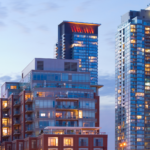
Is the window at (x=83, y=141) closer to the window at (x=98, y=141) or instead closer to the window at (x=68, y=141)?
the window at (x=68, y=141)

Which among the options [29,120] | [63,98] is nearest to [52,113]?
[63,98]

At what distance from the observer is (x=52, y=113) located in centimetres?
16375

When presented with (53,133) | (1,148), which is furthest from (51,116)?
(1,148)

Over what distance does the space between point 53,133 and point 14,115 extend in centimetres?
3730

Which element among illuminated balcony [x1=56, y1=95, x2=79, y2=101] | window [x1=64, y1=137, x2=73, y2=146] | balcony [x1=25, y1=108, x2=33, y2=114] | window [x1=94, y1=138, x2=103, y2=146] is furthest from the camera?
balcony [x1=25, y1=108, x2=33, y2=114]

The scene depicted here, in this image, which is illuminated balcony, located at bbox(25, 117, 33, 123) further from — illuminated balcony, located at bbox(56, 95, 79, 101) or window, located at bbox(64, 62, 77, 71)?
window, located at bbox(64, 62, 77, 71)

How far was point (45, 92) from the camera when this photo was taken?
16762 cm

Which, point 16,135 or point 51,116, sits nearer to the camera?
point 51,116

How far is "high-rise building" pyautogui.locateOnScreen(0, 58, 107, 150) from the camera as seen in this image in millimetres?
148250

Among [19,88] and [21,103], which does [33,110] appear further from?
[19,88]

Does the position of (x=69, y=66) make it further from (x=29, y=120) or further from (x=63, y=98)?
(x=29, y=120)

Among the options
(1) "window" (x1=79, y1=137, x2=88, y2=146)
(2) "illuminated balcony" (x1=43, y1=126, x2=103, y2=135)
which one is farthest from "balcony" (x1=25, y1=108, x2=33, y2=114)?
(1) "window" (x1=79, y1=137, x2=88, y2=146)

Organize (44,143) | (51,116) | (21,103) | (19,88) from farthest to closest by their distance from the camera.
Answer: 1. (19,88)
2. (21,103)
3. (51,116)
4. (44,143)

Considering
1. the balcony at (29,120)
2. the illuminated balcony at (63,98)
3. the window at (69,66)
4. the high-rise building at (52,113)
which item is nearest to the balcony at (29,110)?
the high-rise building at (52,113)
